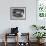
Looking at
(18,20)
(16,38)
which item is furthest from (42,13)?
(16,38)

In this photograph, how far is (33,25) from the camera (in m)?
7.44

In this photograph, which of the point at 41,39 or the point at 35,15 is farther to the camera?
the point at 35,15

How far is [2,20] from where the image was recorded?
7.48 m

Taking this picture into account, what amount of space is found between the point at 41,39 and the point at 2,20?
6.96ft

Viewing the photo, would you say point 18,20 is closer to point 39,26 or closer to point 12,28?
point 12,28

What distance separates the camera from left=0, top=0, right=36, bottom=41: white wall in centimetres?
746

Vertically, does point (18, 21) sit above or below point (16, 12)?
below

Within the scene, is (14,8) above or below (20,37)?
above

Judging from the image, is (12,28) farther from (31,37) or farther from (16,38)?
(31,37)

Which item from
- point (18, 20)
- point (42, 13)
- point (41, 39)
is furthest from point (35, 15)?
point (41, 39)

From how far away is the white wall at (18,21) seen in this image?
7.46 m

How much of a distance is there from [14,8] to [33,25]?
1238 mm

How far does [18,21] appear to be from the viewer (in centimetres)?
751

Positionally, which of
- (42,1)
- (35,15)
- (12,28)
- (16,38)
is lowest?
(16,38)
